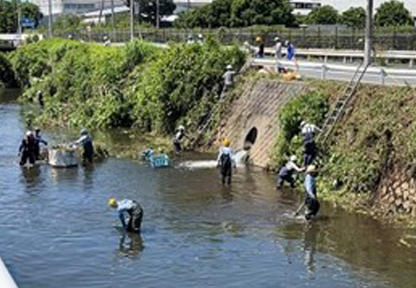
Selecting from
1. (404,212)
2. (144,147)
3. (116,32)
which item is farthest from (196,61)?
(116,32)

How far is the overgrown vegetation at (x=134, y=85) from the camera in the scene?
34.2 meters

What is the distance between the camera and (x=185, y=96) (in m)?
34.2

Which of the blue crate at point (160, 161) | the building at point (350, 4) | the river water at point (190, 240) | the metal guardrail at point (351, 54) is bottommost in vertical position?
the river water at point (190, 240)

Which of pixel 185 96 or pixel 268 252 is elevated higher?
pixel 185 96

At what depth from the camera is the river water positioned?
1569 cm

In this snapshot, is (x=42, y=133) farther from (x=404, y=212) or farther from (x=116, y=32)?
(x=116, y=32)

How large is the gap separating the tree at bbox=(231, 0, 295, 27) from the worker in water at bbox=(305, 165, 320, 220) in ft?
216

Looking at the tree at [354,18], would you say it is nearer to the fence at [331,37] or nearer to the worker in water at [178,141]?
the fence at [331,37]

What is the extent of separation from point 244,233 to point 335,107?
8.10 metres

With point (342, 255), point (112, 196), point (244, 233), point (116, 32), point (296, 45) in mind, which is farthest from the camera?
point (116, 32)

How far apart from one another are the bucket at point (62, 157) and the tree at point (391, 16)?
5768cm

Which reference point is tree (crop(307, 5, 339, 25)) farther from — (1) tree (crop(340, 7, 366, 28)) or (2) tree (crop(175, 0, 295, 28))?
(2) tree (crop(175, 0, 295, 28))

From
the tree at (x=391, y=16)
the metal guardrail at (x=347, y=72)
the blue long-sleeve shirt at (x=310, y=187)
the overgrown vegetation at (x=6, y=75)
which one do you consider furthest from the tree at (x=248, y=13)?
the blue long-sleeve shirt at (x=310, y=187)

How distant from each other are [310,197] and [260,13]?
223ft
